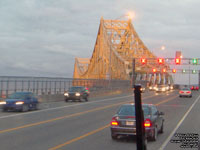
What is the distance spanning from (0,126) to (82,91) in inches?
863

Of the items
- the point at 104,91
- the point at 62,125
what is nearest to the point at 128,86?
the point at 104,91

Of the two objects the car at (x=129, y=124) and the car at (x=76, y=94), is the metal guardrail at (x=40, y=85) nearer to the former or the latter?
the car at (x=76, y=94)

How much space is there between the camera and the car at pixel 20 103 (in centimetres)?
2398

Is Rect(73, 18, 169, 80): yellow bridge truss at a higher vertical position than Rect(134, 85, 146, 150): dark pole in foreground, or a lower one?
higher

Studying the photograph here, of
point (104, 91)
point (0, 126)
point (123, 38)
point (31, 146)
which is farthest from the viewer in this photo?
point (123, 38)

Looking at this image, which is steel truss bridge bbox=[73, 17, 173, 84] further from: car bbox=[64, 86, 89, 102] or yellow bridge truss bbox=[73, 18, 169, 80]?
car bbox=[64, 86, 89, 102]

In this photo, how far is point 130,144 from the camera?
37.4ft

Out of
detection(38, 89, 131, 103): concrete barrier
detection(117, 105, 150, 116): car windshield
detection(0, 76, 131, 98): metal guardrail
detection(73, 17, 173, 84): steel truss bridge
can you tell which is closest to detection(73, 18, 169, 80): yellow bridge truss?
detection(73, 17, 173, 84): steel truss bridge

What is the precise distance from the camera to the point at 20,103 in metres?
24.1

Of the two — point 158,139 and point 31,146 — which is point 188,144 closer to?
point 158,139

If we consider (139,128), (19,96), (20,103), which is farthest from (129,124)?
(19,96)

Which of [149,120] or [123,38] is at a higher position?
[123,38]

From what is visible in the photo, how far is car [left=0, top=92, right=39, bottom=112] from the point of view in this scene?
24.0 m

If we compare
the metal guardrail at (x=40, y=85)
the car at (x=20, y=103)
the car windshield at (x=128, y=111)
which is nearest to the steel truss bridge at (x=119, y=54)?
the metal guardrail at (x=40, y=85)
